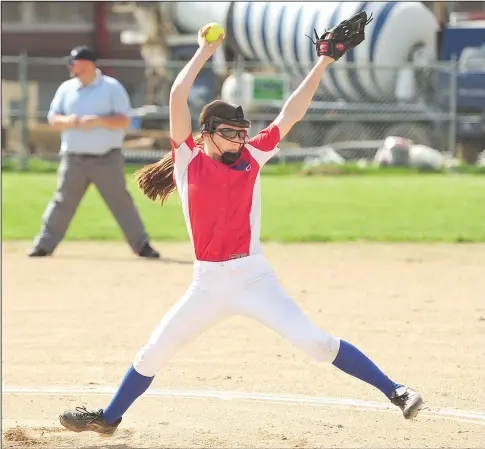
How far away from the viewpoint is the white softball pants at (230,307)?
616 centimetres

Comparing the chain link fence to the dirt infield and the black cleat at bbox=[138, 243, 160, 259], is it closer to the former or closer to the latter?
the black cleat at bbox=[138, 243, 160, 259]

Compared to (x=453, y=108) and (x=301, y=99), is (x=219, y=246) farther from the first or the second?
(x=453, y=108)

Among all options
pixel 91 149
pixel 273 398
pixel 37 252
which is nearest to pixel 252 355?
pixel 273 398

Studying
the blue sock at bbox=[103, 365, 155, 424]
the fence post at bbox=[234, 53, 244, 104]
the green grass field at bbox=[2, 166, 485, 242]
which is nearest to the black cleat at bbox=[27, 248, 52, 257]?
the green grass field at bbox=[2, 166, 485, 242]

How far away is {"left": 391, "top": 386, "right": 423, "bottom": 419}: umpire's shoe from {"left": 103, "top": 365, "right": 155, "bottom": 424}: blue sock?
4.03ft

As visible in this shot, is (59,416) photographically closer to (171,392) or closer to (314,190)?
(171,392)

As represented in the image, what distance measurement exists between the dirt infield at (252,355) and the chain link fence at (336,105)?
12.7 metres

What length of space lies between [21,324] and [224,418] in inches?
134

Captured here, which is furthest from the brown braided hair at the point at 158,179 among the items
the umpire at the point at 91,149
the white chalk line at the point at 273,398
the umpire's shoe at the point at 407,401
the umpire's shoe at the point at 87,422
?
the umpire at the point at 91,149

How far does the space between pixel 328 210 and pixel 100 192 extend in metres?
5.66

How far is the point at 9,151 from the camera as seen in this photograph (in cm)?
3108

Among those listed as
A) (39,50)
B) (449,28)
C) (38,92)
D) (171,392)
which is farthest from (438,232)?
(39,50)

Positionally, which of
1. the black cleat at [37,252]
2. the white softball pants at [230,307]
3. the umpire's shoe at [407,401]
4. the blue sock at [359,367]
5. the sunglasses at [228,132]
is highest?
the sunglasses at [228,132]

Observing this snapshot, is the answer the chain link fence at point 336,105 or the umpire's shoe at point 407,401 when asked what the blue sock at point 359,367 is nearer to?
the umpire's shoe at point 407,401
